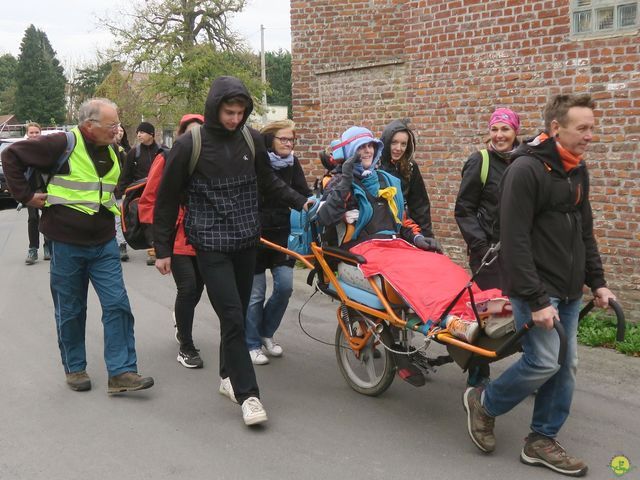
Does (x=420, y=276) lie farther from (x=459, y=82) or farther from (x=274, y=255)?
(x=459, y=82)

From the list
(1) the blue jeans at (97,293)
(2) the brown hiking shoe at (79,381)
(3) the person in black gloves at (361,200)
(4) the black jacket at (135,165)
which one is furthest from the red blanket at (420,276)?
(4) the black jacket at (135,165)

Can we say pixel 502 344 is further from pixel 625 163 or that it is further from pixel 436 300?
pixel 625 163

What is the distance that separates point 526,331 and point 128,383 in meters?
2.97

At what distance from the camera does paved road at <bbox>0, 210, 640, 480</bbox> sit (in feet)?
13.9

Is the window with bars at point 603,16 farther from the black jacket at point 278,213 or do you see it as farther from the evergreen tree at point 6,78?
the evergreen tree at point 6,78

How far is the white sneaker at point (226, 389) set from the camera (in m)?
5.29

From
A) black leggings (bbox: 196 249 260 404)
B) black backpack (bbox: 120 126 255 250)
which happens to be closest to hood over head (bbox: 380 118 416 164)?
black leggings (bbox: 196 249 260 404)

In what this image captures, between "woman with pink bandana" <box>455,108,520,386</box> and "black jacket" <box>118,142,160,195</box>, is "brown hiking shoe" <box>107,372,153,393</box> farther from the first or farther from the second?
"black jacket" <box>118,142,160,195</box>

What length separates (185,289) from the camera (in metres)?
5.89

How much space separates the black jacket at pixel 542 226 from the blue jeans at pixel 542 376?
152 mm

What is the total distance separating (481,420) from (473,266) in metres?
1.46

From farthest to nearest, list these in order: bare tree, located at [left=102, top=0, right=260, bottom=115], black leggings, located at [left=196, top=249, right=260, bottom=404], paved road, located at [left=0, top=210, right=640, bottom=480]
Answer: bare tree, located at [left=102, top=0, right=260, bottom=115]
black leggings, located at [left=196, top=249, right=260, bottom=404]
paved road, located at [left=0, top=210, right=640, bottom=480]

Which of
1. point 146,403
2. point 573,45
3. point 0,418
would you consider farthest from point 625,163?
point 0,418

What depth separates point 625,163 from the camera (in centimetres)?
705
